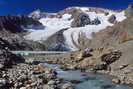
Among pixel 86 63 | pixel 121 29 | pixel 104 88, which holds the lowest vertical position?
pixel 104 88

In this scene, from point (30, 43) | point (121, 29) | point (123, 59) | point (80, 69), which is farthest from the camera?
point (30, 43)

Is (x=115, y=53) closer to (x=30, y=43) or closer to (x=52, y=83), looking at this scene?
(x=52, y=83)

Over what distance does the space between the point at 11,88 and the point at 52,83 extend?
21.2ft

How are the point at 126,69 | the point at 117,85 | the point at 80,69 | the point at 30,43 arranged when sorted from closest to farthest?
the point at 117,85 → the point at 126,69 → the point at 80,69 → the point at 30,43

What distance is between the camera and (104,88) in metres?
34.6

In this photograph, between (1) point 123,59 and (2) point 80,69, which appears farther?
(2) point 80,69

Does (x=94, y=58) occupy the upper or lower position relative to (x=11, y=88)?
upper

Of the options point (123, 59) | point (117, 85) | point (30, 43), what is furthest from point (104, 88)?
point (30, 43)

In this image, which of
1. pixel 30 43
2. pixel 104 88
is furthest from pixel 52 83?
pixel 30 43

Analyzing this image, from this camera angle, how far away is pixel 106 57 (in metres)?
56.2

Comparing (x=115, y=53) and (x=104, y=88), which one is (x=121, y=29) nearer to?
(x=115, y=53)

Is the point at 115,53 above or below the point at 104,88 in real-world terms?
above

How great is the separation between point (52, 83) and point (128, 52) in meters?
23.9

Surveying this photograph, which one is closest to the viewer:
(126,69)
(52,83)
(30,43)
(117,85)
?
(52,83)
